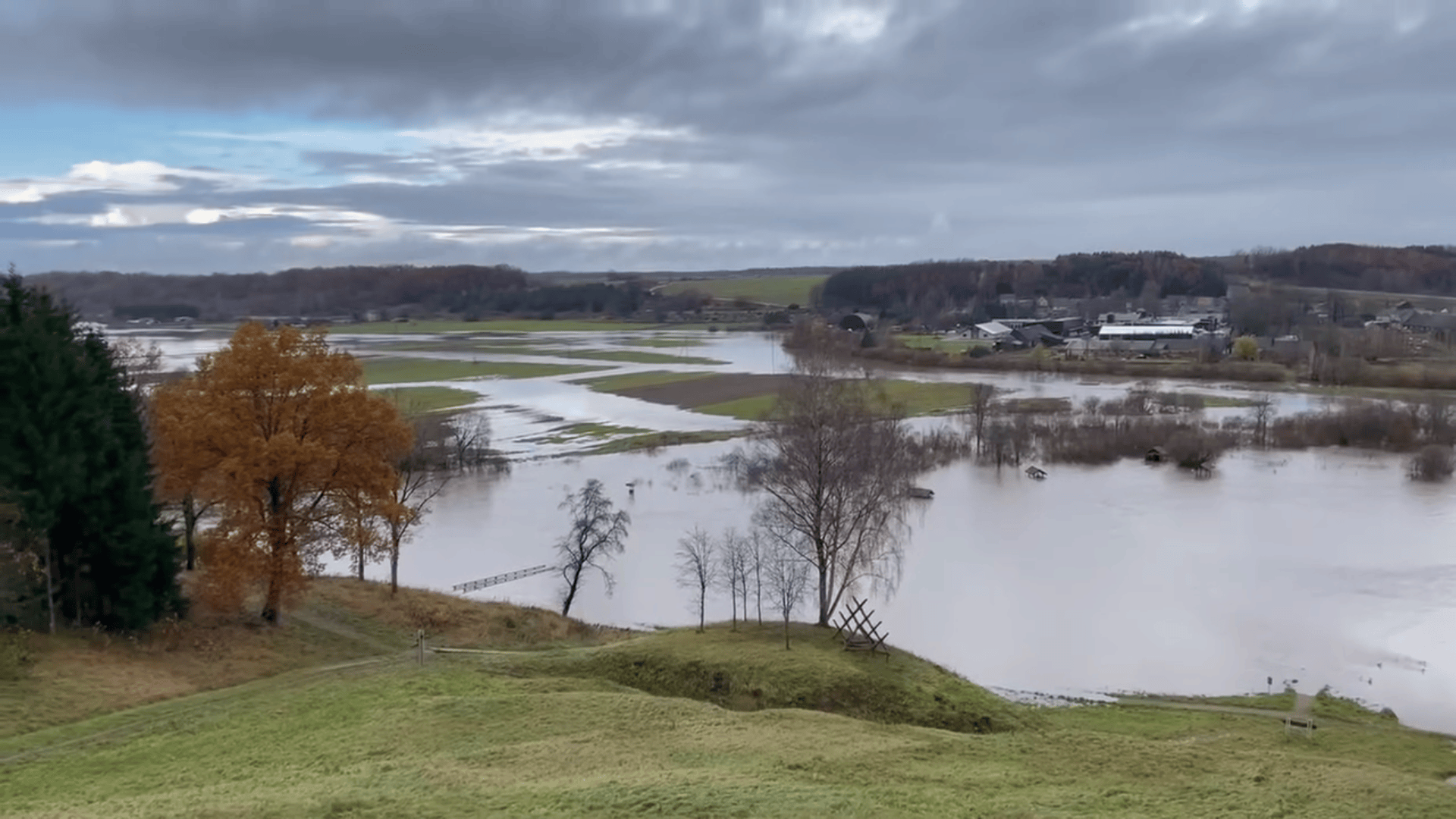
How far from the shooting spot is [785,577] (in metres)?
19.7

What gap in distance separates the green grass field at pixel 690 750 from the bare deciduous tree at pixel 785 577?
212cm

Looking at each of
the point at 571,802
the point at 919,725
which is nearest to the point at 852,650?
the point at 919,725

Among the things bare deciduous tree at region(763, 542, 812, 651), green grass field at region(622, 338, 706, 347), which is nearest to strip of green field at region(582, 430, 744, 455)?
bare deciduous tree at region(763, 542, 812, 651)

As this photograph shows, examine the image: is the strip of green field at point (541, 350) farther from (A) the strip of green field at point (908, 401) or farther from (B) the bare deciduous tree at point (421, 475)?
(B) the bare deciduous tree at point (421, 475)

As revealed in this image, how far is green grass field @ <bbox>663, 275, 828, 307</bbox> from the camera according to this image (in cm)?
14050

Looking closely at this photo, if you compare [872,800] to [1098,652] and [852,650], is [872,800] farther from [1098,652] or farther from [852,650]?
[1098,652]

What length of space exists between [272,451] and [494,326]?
96.6 m

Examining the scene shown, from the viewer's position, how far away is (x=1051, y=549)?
25.8 metres

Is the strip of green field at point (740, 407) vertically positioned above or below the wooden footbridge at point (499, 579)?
above

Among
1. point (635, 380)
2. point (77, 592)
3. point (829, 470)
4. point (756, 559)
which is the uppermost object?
point (829, 470)

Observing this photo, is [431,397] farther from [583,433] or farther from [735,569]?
[735,569]

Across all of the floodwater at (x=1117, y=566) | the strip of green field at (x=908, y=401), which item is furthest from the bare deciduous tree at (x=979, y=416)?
the floodwater at (x=1117, y=566)

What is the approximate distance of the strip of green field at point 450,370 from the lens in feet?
196

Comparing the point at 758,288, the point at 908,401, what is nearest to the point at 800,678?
the point at 908,401
